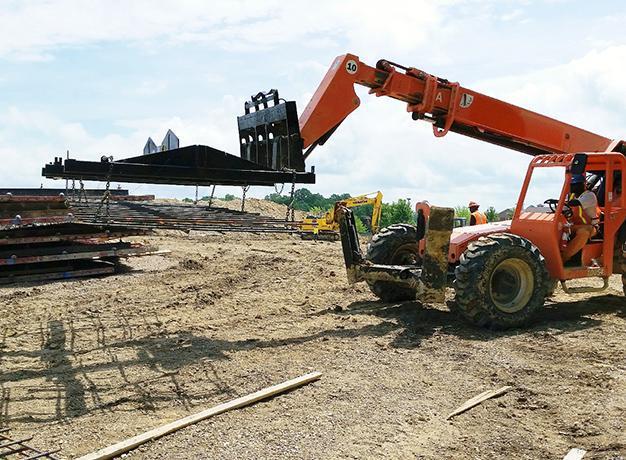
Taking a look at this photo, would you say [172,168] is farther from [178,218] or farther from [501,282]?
[178,218]

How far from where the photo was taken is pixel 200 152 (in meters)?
7.96

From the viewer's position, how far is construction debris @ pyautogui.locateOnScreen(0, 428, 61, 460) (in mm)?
4738

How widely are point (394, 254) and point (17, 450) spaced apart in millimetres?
6645

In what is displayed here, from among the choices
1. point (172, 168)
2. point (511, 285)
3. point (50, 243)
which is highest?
point (172, 168)

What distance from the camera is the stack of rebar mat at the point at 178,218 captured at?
562 inches

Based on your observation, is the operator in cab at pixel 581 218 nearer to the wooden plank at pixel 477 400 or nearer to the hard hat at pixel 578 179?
the hard hat at pixel 578 179

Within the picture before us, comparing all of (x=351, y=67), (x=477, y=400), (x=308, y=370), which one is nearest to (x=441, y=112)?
(x=351, y=67)

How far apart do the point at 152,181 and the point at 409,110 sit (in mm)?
4117

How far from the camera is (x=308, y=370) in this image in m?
6.70

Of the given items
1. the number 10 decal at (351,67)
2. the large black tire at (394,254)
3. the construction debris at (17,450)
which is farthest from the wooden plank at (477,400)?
the number 10 decal at (351,67)

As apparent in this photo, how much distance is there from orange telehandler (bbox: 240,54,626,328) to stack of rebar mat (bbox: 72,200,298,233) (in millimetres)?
4322

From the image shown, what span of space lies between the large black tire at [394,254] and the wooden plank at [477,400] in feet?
13.7

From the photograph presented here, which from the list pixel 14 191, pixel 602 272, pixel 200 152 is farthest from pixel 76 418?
pixel 14 191

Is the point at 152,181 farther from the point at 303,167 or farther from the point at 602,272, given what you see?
the point at 602,272
